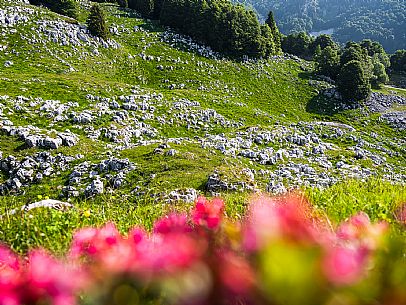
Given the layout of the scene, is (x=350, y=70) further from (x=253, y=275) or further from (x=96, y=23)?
(x=253, y=275)

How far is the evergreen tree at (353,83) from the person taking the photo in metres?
58.9

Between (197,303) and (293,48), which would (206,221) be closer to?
(197,303)

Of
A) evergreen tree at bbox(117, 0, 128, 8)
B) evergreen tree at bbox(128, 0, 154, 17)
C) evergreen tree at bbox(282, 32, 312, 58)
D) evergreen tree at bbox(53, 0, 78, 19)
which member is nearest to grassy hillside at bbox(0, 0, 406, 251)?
evergreen tree at bbox(53, 0, 78, 19)

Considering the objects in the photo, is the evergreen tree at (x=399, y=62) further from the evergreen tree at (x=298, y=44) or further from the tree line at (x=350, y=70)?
the tree line at (x=350, y=70)

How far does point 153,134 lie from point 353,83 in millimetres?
41108

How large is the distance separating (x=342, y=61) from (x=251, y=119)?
36.4m

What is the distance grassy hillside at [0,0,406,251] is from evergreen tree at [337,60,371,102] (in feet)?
12.0

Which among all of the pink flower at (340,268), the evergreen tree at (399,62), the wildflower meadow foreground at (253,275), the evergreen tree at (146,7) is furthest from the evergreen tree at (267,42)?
the pink flower at (340,268)

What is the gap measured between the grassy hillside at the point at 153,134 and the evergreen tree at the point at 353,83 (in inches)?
144

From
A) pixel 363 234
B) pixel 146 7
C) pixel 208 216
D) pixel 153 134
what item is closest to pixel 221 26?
pixel 146 7

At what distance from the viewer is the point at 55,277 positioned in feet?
5.17

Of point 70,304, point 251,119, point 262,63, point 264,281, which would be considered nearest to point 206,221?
point 70,304

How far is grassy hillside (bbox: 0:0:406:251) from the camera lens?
25.1 feet

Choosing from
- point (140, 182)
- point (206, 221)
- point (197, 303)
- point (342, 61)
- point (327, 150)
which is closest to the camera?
point (197, 303)
